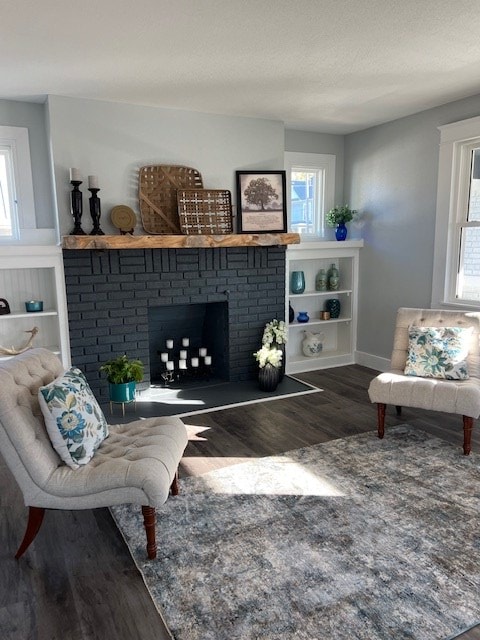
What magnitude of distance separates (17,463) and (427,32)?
3.03m

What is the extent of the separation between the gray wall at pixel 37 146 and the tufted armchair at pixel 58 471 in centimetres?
213

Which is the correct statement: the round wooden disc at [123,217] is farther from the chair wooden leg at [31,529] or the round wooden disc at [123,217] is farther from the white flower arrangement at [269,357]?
the chair wooden leg at [31,529]

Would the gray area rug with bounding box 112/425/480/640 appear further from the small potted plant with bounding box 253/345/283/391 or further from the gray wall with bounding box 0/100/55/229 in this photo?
the gray wall with bounding box 0/100/55/229

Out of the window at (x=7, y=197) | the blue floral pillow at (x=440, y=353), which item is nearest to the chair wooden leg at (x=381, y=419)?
the blue floral pillow at (x=440, y=353)

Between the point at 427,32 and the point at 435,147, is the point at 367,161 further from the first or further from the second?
the point at 427,32

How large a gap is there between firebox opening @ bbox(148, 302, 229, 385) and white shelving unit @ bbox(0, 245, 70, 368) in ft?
2.95

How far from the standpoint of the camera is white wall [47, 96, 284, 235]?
3752 mm

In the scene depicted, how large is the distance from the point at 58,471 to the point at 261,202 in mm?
3196

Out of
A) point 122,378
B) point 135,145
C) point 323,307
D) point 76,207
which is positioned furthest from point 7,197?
point 323,307

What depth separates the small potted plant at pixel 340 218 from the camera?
5.05m

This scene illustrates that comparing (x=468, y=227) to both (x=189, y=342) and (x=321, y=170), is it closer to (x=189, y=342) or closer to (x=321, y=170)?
(x=321, y=170)

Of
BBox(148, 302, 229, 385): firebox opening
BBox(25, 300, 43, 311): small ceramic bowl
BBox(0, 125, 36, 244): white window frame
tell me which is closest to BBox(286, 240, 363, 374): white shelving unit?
BBox(148, 302, 229, 385): firebox opening

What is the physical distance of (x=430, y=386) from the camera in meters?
3.18

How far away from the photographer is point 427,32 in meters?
2.61
